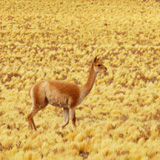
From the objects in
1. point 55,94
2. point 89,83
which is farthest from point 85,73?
point 55,94

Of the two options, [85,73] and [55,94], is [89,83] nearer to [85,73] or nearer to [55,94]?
[55,94]

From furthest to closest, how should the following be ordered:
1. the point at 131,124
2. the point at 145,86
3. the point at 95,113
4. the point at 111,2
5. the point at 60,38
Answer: the point at 111,2, the point at 60,38, the point at 145,86, the point at 95,113, the point at 131,124

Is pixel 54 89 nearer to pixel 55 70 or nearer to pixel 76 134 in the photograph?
pixel 76 134

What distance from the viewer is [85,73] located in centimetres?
1853

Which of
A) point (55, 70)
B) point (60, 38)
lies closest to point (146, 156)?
point (55, 70)

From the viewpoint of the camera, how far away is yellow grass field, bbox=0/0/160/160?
5719 mm

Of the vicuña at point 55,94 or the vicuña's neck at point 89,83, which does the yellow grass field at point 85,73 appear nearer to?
the vicuña at point 55,94

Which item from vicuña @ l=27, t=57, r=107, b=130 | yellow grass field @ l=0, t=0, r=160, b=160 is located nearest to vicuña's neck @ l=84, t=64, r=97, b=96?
vicuña @ l=27, t=57, r=107, b=130

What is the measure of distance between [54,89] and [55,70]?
12.5 meters

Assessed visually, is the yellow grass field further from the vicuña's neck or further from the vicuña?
the vicuña's neck

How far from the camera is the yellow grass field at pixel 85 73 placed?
572cm

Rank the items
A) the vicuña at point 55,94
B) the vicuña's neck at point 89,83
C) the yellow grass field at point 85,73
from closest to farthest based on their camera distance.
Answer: the yellow grass field at point 85,73
the vicuña at point 55,94
the vicuña's neck at point 89,83

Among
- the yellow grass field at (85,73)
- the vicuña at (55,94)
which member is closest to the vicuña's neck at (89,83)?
the vicuña at (55,94)

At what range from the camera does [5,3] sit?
47.8 metres
